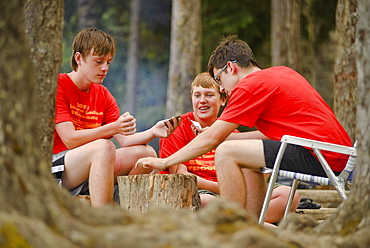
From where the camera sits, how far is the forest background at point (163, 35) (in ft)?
49.9

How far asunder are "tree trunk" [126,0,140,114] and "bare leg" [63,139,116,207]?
20.3m

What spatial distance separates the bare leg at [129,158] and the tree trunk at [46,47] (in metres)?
1.06

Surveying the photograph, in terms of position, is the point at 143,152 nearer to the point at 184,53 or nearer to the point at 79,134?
the point at 79,134

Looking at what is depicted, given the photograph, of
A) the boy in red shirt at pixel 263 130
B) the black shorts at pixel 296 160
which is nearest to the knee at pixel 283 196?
the boy in red shirt at pixel 263 130

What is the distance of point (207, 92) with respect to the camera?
5203 millimetres

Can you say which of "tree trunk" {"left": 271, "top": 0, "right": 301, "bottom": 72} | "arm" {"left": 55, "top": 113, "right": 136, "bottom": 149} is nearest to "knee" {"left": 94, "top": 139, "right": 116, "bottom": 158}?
"arm" {"left": 55, "top": 113, "right": 136, "bottom": 149}

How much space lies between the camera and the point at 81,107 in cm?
480

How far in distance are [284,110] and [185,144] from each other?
1.11 m

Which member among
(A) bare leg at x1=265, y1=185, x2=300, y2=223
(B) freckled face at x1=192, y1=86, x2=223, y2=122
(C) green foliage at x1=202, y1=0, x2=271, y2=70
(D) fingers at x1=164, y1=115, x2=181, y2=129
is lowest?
(A) bare leg at x1=265, y1=185, x2=300, y2=223

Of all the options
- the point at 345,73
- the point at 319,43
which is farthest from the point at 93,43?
the point at 319,43

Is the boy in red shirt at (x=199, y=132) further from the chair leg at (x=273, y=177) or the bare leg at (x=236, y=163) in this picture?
the chair leg at (x=273, y=177)

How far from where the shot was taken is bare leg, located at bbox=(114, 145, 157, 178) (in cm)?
476

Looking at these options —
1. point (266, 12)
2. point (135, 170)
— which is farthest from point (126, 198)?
point (266, 12)

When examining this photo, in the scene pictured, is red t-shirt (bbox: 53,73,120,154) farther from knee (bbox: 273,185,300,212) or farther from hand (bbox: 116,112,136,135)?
knee (bbox: 273,185,300,212)
